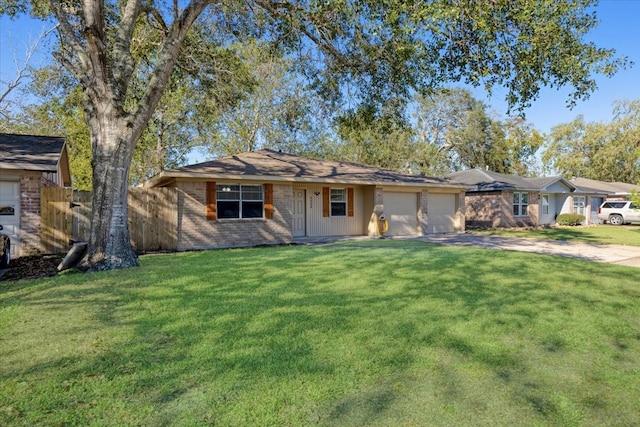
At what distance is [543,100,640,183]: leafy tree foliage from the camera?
43000 millimetres

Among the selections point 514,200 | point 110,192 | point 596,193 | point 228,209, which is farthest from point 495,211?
point 110,192

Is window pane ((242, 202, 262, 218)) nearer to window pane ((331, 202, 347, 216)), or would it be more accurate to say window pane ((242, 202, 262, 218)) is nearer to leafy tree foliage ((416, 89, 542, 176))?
window pane ((331, 202, 347, 216))

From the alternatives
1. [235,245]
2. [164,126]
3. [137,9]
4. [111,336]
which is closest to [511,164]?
[164,126]

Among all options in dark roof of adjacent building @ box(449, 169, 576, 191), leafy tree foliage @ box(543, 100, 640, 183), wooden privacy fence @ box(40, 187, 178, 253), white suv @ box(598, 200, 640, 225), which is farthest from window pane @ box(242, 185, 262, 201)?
leafy tree foliage @ box(543, 100, 640, 183)

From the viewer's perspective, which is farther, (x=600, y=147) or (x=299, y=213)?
(x=600, y=147)

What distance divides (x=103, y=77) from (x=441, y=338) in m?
8.55

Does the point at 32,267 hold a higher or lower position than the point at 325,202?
lower

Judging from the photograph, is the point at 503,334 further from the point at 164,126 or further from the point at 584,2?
the point at 164,126

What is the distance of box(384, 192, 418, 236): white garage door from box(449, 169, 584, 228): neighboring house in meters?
6.04

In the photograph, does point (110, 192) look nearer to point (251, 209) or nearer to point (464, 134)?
point (251, 209)

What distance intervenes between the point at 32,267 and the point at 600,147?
54.1 meters

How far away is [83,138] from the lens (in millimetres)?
24797

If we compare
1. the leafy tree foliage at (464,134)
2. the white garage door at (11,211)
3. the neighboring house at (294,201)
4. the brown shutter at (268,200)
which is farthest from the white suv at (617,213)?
the white garage door at (11,211)

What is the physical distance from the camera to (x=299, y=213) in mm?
16328
